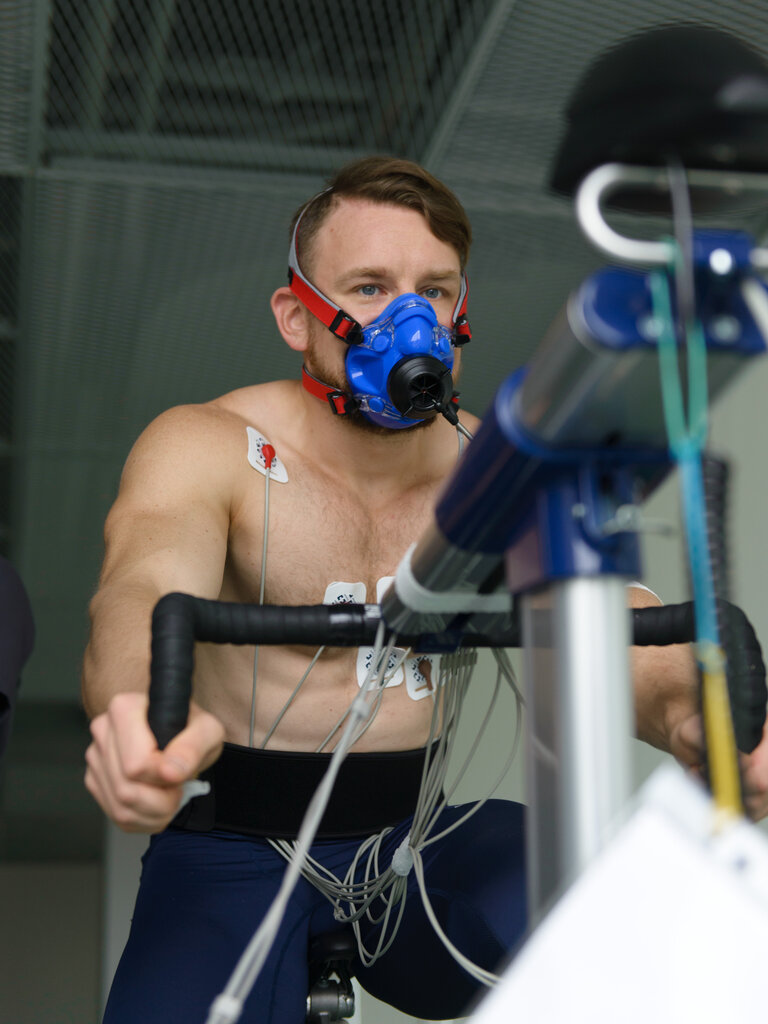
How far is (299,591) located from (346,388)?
0.33 m

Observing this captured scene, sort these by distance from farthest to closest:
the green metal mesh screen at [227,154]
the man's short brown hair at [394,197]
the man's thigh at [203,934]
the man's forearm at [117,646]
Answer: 1. the green metal mesh screen at [227,154]
2. the man's short brown hair at [394,197]
3. the man's thigh at [203,934]
4. the man's forearm at [117,646]

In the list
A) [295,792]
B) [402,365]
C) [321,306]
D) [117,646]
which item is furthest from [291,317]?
[117,646]

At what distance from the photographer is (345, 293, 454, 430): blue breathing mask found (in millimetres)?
1521

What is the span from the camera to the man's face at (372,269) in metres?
1.69

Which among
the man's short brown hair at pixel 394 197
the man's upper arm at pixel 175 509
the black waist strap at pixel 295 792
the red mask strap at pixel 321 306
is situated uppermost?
the man's short brown hair at pixel 394 197

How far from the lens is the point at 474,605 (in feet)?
2.57

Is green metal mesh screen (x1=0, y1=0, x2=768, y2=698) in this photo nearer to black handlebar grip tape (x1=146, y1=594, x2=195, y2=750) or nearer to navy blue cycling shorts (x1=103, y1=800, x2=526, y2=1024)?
navy blue cycling shorts (x1=103, y1=800, x2=526, y2=1024)

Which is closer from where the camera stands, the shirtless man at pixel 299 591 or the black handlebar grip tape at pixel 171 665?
the black handlebar grip tape at pixel 171 665

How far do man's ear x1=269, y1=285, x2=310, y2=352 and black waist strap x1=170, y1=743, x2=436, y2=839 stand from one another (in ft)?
2.37

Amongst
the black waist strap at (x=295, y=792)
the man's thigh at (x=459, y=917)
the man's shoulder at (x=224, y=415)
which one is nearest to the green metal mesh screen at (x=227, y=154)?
the man's shoulder at (x=224, y=415)

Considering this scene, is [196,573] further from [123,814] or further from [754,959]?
[754,959]

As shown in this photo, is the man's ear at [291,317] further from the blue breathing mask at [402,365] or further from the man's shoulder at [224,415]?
the blue breathing mask at [402,365]

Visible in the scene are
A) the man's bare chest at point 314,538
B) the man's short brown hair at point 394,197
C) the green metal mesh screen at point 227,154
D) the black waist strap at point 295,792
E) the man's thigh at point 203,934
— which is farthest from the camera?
the green metal mesh screen at point 227,154

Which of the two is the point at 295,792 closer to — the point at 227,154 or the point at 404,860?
the point at 404,860
